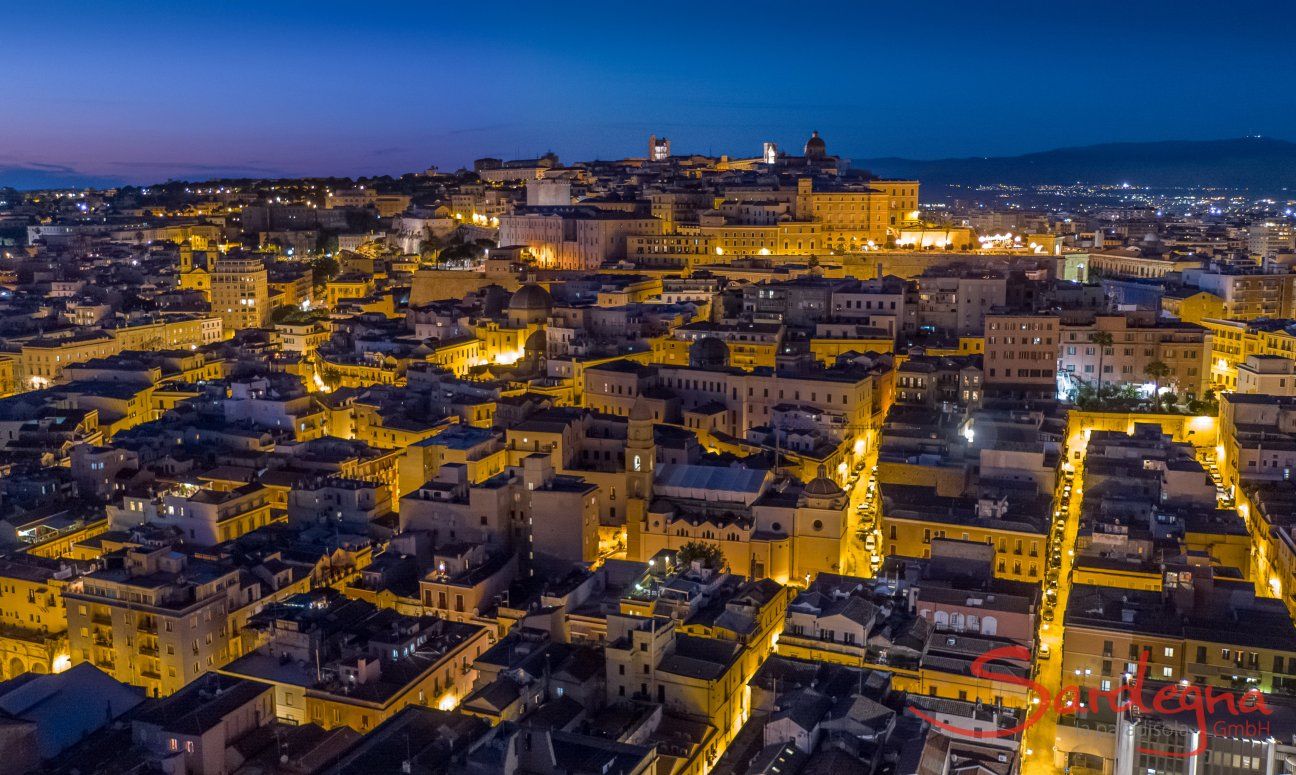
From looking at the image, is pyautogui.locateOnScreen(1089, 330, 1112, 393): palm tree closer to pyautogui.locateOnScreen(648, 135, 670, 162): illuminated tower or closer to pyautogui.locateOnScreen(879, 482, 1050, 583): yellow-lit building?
pyautogui.locateOnScreen(879, 482, 1050, 583): yellow-lit building

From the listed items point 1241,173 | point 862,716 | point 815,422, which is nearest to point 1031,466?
point 815,422

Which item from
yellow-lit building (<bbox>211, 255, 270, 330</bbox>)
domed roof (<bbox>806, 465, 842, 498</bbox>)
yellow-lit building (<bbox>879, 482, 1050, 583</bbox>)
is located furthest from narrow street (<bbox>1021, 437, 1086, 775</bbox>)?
yellow-lit building (<bbox>211, 255, 270, 330</bbox>)

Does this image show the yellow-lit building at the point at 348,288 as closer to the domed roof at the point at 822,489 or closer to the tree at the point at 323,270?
the tree at the point at 323,270

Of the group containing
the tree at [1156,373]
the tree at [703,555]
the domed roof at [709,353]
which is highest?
the domed roof at [709,353]

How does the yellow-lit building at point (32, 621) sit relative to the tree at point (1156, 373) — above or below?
below

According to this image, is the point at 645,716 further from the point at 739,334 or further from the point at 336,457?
the point at 739,334

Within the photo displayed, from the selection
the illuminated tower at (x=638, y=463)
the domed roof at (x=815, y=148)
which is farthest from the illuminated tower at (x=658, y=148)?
the illuminated tower at (x=638, y=463)
